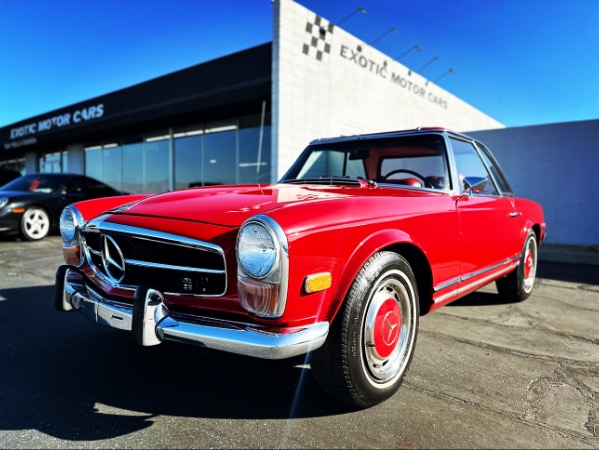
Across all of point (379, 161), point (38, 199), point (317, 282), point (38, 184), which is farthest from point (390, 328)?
point (38, 184)

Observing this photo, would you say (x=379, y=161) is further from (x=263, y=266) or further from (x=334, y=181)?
(x=263, y=266)

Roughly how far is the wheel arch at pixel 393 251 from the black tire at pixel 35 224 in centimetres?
814

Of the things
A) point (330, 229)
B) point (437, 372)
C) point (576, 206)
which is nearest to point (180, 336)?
point (330, 229)

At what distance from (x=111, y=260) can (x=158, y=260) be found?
1.19 ft

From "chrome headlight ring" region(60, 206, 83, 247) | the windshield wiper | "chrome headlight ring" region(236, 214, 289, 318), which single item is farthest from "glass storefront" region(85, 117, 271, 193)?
"chrome headlight ring" region(236, 214, 289, 318)

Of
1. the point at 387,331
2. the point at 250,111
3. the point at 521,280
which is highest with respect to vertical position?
the point at 250,111

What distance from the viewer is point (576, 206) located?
313 inches

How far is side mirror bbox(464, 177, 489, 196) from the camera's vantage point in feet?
10.5

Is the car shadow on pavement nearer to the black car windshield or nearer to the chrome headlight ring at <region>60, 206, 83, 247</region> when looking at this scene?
the chrome headlight ring at <region>60, 206, 83, 247</region>

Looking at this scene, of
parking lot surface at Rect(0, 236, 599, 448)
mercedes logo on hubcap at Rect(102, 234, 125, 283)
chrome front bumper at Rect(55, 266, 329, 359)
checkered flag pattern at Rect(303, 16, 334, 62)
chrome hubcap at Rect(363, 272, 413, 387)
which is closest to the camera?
chrome front bumper at Rect(55, 266, 329, 359)

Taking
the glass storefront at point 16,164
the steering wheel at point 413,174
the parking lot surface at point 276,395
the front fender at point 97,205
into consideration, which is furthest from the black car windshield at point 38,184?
the glass storefront at point 16,164

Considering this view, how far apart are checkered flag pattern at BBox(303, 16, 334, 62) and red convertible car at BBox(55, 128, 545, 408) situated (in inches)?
278

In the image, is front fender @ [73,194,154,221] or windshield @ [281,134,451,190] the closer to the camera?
front fender @ [73,194,154,221]

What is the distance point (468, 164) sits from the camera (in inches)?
158
